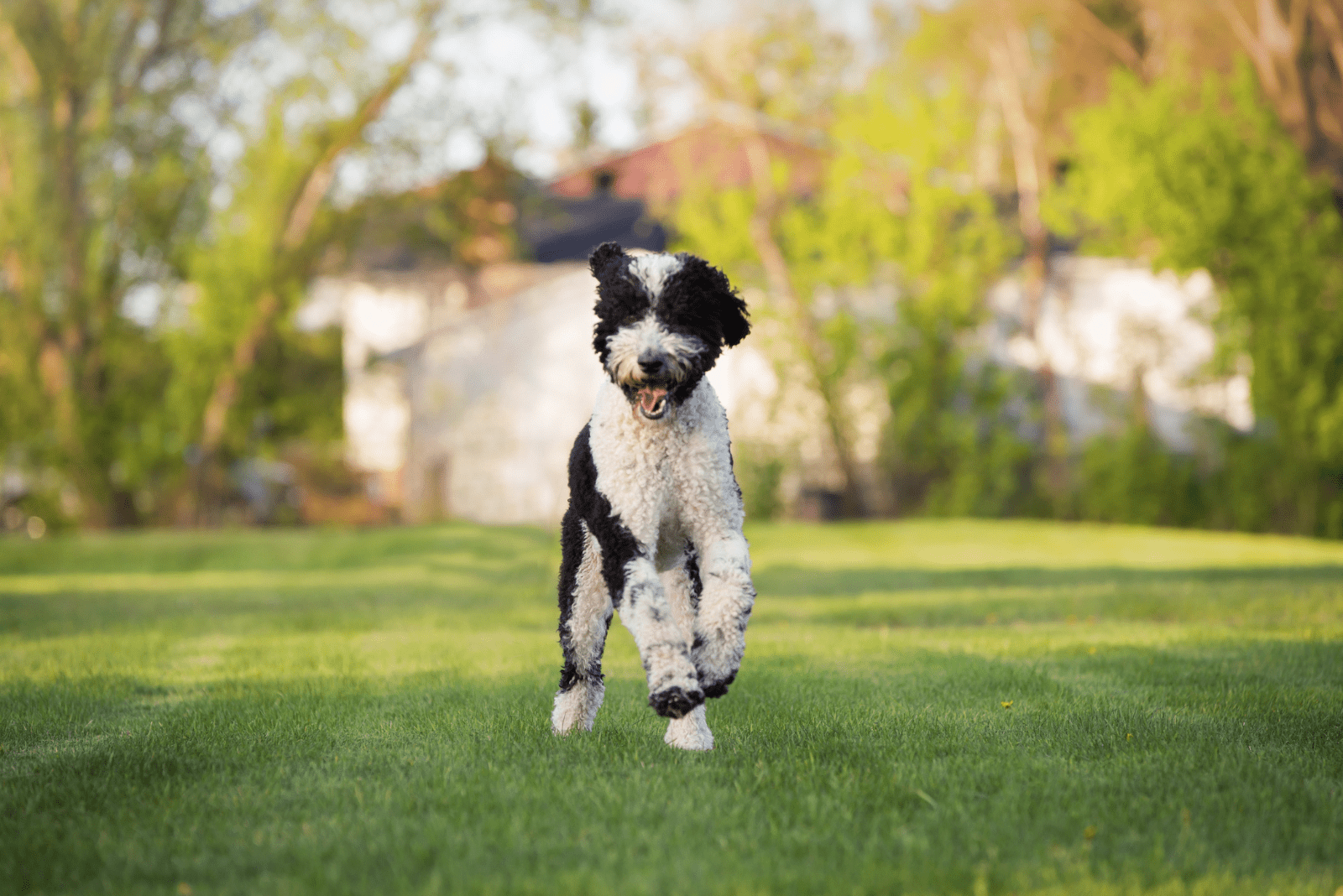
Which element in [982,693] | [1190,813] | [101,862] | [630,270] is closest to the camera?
[101,862]

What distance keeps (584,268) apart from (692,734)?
1829 cm

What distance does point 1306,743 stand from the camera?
13.8ft

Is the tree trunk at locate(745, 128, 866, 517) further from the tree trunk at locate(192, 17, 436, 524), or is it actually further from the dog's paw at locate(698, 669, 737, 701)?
the dog's paw at locate(698, 669, 737, 701)

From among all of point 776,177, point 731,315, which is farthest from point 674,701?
point 776,177

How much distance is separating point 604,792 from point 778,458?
58.2ft

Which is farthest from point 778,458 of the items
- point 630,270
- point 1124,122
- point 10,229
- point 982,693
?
point 630,270

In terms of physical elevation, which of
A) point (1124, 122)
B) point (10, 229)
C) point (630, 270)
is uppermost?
point (1124, 122)

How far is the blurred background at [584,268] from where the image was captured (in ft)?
65.0

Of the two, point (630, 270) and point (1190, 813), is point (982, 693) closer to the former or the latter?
point (1190, 813)

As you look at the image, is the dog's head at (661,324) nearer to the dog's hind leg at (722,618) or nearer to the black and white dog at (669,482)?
the black and white dog at (669,482)

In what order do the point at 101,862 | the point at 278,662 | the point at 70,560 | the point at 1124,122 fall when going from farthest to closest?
the point at 1124,122 → the point at 70,560 → the point at 278,662 → the point at 101,862

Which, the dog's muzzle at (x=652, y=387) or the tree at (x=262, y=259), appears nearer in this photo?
the dog's muzzle at (x=652, y=387)

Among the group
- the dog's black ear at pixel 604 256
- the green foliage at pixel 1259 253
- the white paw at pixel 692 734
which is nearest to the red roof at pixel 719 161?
the green foliage at pixel 1259 253

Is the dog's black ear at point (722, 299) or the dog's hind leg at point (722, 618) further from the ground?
the dog's black ear at point (722, 299)
